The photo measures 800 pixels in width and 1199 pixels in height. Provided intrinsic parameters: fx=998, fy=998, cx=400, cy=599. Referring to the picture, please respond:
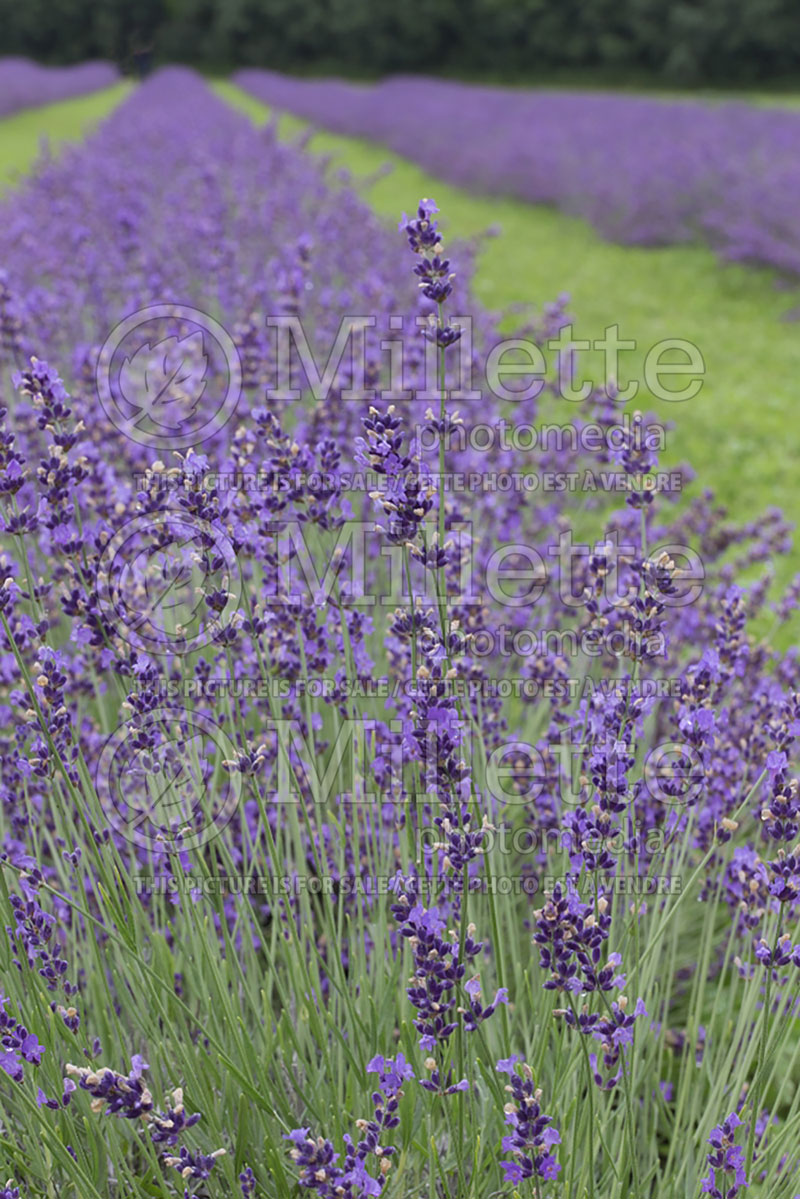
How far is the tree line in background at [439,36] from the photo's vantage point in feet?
86.1

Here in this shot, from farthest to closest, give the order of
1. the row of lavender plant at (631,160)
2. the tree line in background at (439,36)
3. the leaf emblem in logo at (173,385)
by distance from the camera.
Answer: the tree line in background at (439,36) → the row of lavender plant at (631,160) → the leaf emblem in logo at (173,385)

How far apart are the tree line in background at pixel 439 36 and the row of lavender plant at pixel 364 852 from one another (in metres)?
28.8

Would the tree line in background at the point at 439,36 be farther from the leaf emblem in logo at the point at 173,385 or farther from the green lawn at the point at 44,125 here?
the leaf emblem in logo at the point at 173,385

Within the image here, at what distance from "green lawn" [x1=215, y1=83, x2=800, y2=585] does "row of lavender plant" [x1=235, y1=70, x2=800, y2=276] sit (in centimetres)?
26

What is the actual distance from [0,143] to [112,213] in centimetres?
1412

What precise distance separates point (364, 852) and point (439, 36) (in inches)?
1397

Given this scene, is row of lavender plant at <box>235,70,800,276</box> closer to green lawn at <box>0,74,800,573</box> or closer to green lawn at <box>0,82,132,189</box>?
green lawn at <box>0,74,800,573</box>

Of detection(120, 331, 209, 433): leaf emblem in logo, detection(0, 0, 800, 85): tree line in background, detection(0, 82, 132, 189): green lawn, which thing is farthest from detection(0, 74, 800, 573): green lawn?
detection(0, 0, 800, 85): tree line in background

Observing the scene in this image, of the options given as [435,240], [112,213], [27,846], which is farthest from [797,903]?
[112,213]

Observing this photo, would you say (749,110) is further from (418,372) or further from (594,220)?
(418,372)

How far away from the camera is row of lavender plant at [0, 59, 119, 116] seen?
75.7 feet

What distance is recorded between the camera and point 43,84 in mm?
26844

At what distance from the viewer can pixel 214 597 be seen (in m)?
1.29

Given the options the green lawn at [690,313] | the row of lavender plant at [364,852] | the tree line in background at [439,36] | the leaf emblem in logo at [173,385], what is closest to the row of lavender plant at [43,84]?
the tree line in background at [439,36]
